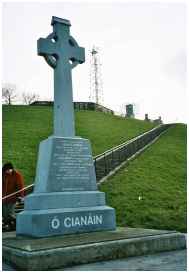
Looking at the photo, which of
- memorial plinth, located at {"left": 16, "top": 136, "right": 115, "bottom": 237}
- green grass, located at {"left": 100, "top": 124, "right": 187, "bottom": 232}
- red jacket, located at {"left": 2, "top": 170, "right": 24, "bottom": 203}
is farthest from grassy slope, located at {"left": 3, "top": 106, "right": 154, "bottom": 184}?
memorial plinth, located at {"left": 16, "top": 136, "right": 115, "bottom": 237}

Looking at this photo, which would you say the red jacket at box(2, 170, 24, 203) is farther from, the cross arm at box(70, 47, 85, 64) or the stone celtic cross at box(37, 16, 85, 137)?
the cross arm at box(70, 47, 85, 64)

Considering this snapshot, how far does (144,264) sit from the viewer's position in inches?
252

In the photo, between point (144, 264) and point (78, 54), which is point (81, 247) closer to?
point (144, 264)

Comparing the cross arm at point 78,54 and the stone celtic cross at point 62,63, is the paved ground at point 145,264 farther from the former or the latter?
the cross arm at point 78,54

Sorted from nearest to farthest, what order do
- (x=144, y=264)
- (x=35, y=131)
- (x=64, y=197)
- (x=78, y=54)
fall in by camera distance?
(x=144, y=264) → (x=64, y=197) → (x=78, y=54) → (x=35, y=131)

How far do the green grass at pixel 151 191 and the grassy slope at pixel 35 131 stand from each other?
319 centimetres

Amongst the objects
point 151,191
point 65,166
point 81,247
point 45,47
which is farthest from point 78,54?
point 151,191

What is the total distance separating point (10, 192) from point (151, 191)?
20.1 feet

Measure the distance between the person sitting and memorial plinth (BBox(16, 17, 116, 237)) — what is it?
1.98 meters

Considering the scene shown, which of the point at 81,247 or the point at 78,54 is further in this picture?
the point at 78,54

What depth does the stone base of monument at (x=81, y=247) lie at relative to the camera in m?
6.06

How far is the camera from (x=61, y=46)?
30.7 feet

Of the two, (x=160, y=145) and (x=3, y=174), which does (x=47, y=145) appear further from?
(x=160, y=145)

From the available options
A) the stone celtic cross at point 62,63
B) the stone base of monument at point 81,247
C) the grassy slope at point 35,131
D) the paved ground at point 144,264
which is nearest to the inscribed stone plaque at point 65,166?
the stone celtic cross at point 62,63
